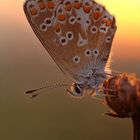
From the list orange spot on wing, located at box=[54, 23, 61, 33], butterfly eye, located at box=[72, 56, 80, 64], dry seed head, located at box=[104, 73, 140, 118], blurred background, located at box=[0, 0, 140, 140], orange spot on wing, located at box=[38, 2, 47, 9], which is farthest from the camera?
blurred background, located at box=[0, 0, 140, 140]

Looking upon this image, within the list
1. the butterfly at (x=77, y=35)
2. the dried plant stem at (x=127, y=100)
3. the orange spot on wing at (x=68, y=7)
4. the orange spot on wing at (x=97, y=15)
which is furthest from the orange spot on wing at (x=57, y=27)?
the dried plant stem at (x=127, y=100)

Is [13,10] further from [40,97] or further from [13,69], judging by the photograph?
[40,97]

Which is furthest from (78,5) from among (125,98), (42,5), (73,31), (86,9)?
(125,98)

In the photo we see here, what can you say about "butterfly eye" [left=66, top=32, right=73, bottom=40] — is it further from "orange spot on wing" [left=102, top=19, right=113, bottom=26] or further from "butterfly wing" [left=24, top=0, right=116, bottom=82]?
"orange spot on wing" [left=102, top=19, right=113, bottom=26]

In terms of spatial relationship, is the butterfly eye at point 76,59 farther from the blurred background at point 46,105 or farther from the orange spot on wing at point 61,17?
the blurred background at point 46,105

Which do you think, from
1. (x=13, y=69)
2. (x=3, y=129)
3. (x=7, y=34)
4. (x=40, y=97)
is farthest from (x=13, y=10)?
(x=3, y=129)

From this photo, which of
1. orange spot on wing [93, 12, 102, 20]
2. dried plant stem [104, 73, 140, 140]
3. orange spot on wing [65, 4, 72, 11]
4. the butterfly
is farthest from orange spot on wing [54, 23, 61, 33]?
dried plant stem [104, 73, 140, 140]
